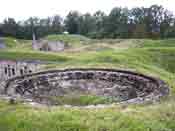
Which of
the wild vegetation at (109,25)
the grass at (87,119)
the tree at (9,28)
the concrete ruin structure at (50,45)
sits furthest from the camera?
the tree at (9,28)

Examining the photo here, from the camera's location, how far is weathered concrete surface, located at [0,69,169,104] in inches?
463

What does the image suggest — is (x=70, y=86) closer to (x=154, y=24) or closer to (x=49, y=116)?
(x=49, y=116)

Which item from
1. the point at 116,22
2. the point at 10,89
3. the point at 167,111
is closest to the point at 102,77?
the point at 10,89

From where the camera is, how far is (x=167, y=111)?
8.30m

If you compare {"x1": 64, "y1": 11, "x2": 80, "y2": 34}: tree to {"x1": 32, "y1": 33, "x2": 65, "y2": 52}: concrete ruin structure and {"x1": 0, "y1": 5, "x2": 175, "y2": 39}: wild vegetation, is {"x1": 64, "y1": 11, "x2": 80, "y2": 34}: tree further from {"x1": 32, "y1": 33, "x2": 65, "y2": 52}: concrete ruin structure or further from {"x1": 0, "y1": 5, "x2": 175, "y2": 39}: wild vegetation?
{"x1": 32, "y1": 33, "x2": 65, "y2": 52}: concrete ruin structure

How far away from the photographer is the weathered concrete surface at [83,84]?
11.7m

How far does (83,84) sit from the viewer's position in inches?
518

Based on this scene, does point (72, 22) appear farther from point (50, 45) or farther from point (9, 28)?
point (50, 45)

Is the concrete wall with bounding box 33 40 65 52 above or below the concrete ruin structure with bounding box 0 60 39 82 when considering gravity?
above

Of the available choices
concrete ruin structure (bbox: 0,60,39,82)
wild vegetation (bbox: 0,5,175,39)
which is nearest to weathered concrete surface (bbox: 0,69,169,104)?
concrete ruin structure (bbox: 0,60,39,82)

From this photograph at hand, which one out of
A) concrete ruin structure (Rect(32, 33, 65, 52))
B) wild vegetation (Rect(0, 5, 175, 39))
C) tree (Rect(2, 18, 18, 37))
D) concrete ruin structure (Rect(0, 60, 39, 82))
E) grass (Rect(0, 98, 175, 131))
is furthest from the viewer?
tree (Rect(2, 18, 18, 37))

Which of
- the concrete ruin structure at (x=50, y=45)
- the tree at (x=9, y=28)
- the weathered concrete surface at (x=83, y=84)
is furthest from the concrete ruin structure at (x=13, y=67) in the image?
the tree at (x=9, y=28)

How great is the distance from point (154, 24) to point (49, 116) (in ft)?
143

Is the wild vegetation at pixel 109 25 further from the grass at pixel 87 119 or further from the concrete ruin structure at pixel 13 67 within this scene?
the grass at pixel 87 119
